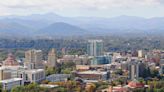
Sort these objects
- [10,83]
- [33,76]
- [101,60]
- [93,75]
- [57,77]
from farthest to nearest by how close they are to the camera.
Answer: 1. [101,60]
2. [93,75]
3. [57,77]
4. [33,76]
5. [10,83]

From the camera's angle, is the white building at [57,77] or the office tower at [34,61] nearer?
the white building at [57,77]

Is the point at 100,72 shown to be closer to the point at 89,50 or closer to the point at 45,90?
the point at 45,90

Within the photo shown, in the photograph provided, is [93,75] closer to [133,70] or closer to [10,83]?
[133,70]

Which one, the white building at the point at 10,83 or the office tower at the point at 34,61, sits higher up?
the office tower at the point at 34,61

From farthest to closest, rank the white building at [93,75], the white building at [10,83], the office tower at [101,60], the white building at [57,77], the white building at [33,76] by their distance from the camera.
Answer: the office tower at [101,60] < the white building at [93,75] < the white building at [57,77] < the white building at [33,76] < the white building at [10,83]

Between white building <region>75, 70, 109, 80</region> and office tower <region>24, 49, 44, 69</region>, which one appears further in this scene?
office tower <region>24, 49, 44, 69</region>

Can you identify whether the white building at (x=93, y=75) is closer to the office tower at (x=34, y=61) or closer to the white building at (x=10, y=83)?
the office tower at (x=34, y=61)

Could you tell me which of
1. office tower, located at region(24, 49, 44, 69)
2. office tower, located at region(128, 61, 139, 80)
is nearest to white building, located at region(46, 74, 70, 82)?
office tower, located at region(128, 61, 139, 80)

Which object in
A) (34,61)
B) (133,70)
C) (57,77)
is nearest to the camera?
(57,77)

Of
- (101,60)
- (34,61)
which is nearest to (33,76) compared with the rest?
(34,61)

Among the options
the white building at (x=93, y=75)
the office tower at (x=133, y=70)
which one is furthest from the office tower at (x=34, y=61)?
the office tower at (x=133, y=70)

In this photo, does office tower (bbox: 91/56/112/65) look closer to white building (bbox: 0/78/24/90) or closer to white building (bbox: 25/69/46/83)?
white building (bbox: 25/69/46/83)
